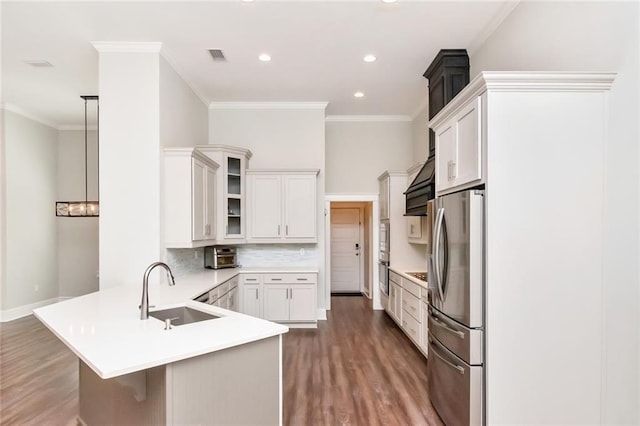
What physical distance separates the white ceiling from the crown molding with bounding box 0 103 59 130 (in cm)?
54

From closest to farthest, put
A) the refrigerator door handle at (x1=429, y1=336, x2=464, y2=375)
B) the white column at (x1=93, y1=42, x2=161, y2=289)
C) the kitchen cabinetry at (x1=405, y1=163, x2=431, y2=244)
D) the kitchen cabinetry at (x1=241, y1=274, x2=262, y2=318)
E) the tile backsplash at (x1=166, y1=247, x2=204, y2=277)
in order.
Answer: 1. the refrigerator door handle at (x1=429, y1=336, x2=464, y2=375)
2. the white column at (x1=93, y1=42, x2=161, y2=289)
3. the tile backsplash at (x1=166, y1=247, x2=204, y2=277)
4. the kitchen cabinetry at (x1=405, y1=163, x2=431, y2=244)
5. the kitchen cabinetry at (x1=241, y1=274, x2=262, y2=318)

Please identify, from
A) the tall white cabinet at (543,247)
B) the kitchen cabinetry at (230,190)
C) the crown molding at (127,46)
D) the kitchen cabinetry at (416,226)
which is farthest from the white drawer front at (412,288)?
the crown molding at (127,46)

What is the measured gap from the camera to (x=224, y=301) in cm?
421

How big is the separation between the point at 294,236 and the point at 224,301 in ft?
4.88

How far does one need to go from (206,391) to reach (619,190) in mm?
2422

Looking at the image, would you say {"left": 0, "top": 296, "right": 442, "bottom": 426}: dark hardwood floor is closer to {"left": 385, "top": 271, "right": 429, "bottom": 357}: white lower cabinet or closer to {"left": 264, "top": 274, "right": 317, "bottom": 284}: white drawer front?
{"left": 385, "top": 271, "right": 429, "bottom": 357}: white lower cabinet

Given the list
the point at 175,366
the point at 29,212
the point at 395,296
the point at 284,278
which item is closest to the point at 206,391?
the point at 175,366

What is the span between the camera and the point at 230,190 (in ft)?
16.9

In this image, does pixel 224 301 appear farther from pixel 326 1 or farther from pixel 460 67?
pixel 460 67

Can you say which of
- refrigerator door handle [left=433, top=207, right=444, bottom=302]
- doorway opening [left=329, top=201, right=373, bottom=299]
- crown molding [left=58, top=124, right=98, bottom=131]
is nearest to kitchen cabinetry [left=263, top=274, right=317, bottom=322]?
refrigerator door handle [left=433, top=207, right=444, bottom=302]

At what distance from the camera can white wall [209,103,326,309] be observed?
563cm

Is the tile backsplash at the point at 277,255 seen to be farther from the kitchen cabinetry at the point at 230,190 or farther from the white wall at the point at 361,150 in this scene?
the white wall at the point at 361,150

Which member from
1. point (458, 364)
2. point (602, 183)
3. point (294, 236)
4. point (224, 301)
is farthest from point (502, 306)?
point (294, 236)

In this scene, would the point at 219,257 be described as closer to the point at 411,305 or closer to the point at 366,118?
the point at 411,305
